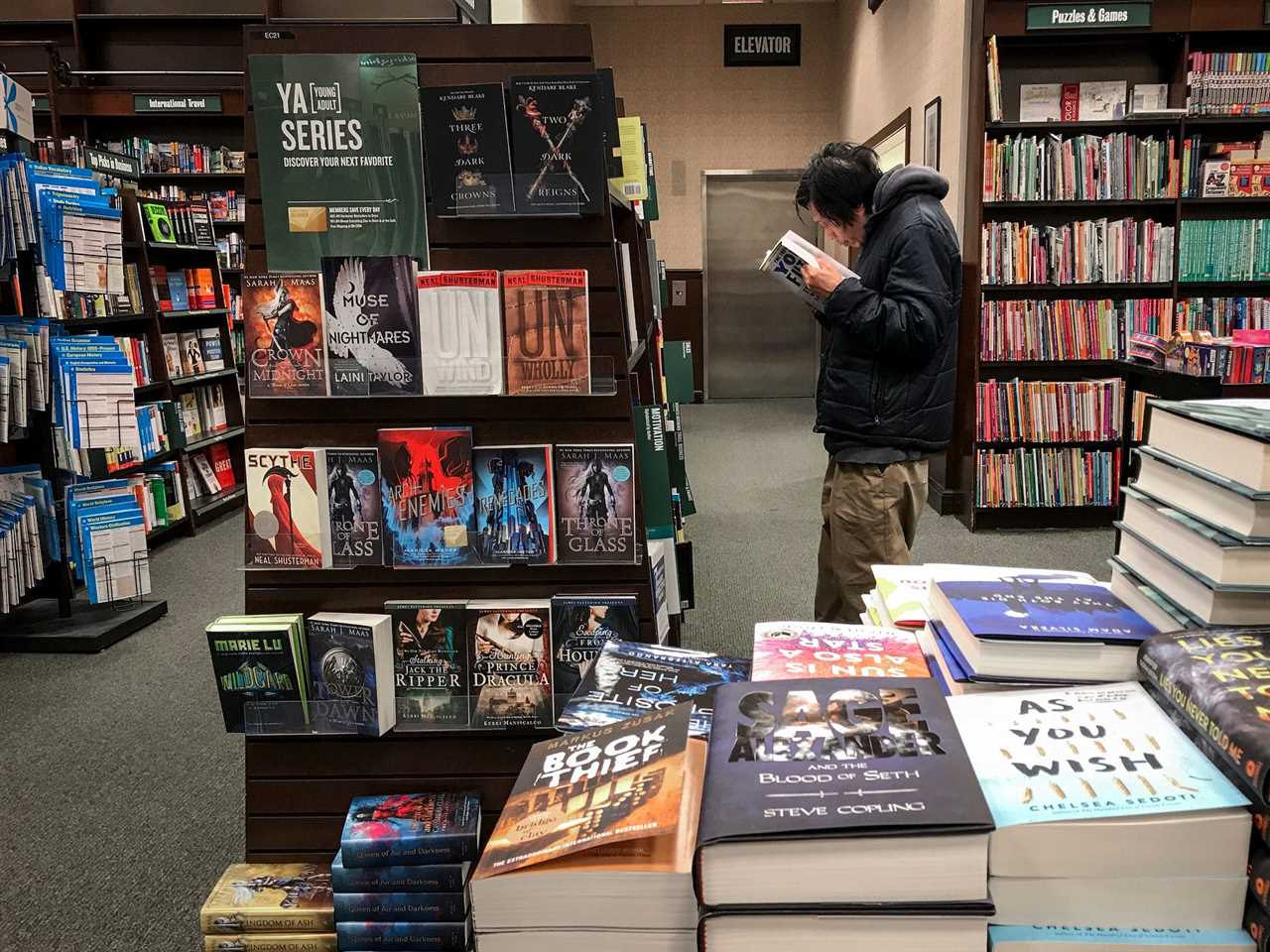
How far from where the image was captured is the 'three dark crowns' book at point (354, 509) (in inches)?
67.1

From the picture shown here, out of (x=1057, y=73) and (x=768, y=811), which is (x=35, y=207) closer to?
(x=768, y=811)

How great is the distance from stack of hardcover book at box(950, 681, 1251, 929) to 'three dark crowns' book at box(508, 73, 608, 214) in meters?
1.16

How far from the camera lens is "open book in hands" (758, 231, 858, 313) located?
2.33 metres

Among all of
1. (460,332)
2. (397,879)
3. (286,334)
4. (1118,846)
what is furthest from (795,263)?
(1118,846)

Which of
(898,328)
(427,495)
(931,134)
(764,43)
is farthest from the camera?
(764,43)

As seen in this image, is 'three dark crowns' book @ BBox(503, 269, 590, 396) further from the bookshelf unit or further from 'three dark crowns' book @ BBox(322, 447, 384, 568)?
the bookshelf unit

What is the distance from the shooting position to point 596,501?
1.71 m

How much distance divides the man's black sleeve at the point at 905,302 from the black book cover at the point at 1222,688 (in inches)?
55.6

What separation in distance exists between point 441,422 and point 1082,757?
1.23m

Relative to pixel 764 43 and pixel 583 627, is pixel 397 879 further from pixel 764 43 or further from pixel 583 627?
pixel 764 43

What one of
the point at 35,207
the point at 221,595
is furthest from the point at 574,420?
the point at 221,595

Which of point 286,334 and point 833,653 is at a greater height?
point 286,334

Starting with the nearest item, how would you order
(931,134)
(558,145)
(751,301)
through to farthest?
(558,145)
(931,134)
(751,301)

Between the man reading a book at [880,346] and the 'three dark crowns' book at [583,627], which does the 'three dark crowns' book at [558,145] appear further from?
the man reading a book at [880,346]
